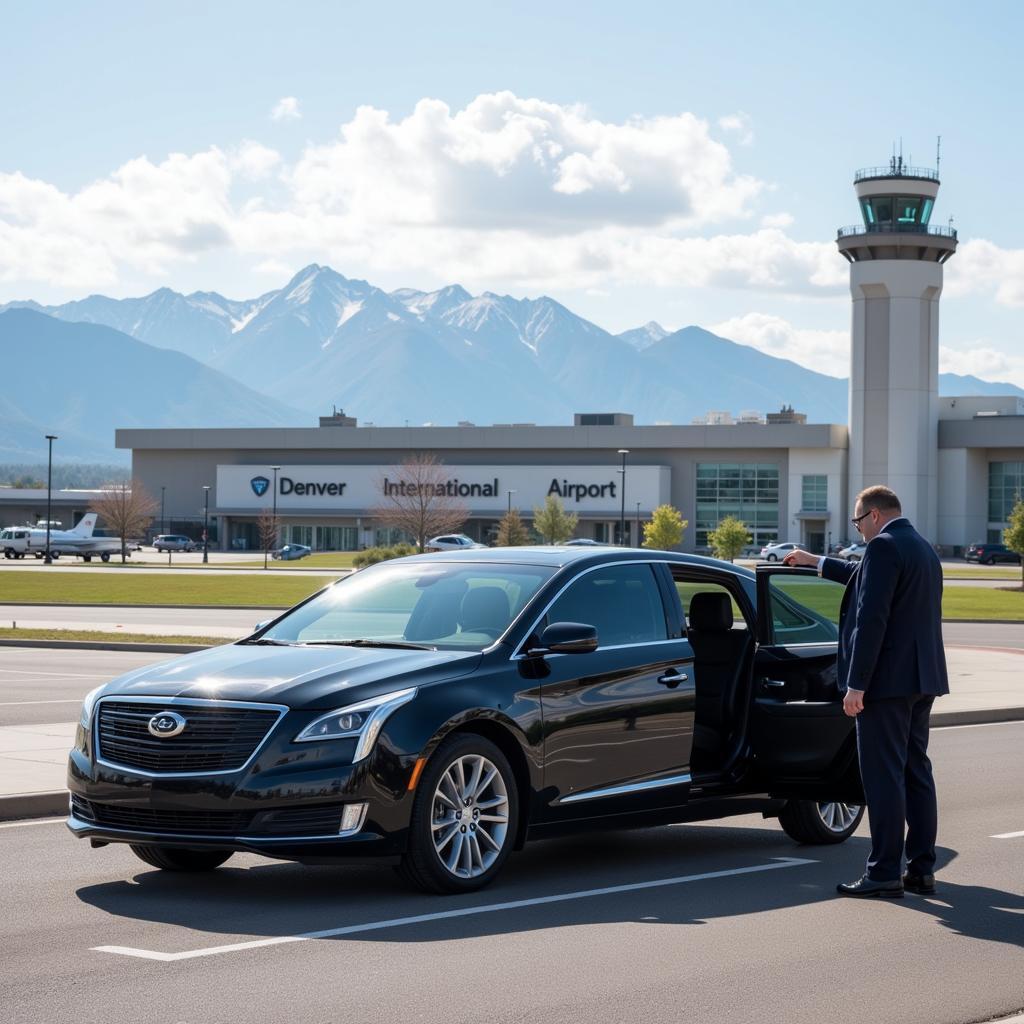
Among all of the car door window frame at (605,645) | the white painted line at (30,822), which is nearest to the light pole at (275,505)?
the white painted line at (30,822)

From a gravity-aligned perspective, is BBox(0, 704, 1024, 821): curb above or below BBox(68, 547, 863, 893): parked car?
below

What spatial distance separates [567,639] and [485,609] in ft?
2.06

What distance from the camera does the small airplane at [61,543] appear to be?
96.6 m

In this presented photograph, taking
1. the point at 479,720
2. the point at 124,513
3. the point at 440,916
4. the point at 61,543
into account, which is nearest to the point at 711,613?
the point at 479,720

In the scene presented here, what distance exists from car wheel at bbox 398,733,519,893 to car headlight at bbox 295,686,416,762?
13.0 inches

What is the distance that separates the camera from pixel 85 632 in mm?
30312

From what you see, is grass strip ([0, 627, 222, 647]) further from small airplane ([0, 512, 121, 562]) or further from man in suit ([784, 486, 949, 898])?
small airplane ([0, 512, 121, 562])

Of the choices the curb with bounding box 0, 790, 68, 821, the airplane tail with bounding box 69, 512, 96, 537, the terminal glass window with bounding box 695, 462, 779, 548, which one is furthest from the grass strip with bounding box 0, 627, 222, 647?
the terminal glass window with bounding box 695, 462, 779, 548

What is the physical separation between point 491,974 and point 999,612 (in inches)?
1673

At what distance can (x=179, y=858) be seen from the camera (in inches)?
337

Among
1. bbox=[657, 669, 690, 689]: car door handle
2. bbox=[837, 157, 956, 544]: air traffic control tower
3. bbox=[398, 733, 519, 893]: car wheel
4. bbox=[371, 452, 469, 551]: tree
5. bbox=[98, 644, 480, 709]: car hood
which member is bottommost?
bbox=[398, 733, 519, 893]: car wheel

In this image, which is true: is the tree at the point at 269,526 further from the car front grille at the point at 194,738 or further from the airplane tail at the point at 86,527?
the car front grille at the point at 194,738

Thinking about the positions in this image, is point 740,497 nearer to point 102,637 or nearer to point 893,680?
point 102,637

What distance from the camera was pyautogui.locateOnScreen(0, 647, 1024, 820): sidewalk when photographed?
35.7 ft
